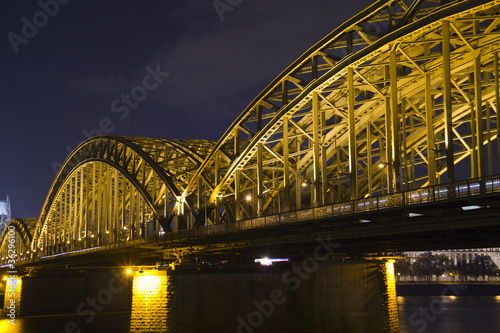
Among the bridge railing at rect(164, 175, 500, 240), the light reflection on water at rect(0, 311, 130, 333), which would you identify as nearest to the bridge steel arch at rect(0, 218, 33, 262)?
the light reflection on water at rect(0, 311, 130, 333)

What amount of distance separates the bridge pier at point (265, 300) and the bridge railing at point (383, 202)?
458cm

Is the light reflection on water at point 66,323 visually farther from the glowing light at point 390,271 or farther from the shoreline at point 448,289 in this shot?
the shoreline at point 448,289

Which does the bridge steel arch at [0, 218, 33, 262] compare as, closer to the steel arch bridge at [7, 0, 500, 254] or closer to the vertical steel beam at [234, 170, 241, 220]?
the steel arch bridge at [7, 0, 500, 254]

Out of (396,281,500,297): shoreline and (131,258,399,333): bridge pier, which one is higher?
(396,281,500,297): shoreline

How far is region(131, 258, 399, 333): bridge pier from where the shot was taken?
49.5m

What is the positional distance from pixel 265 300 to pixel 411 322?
148ft

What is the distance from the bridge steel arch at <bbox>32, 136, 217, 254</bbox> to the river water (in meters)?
11.1

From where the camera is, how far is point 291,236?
4391 cm

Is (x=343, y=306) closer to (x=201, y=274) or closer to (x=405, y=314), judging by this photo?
(x=201, y=274)

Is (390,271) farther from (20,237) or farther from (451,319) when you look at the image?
(20,237)

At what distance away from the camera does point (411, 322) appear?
8869 centimetres

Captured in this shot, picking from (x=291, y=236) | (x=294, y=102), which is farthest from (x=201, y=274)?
(x=294, y=102)

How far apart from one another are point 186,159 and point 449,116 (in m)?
48.6

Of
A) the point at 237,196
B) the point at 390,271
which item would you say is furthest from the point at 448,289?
the point at 237,196
